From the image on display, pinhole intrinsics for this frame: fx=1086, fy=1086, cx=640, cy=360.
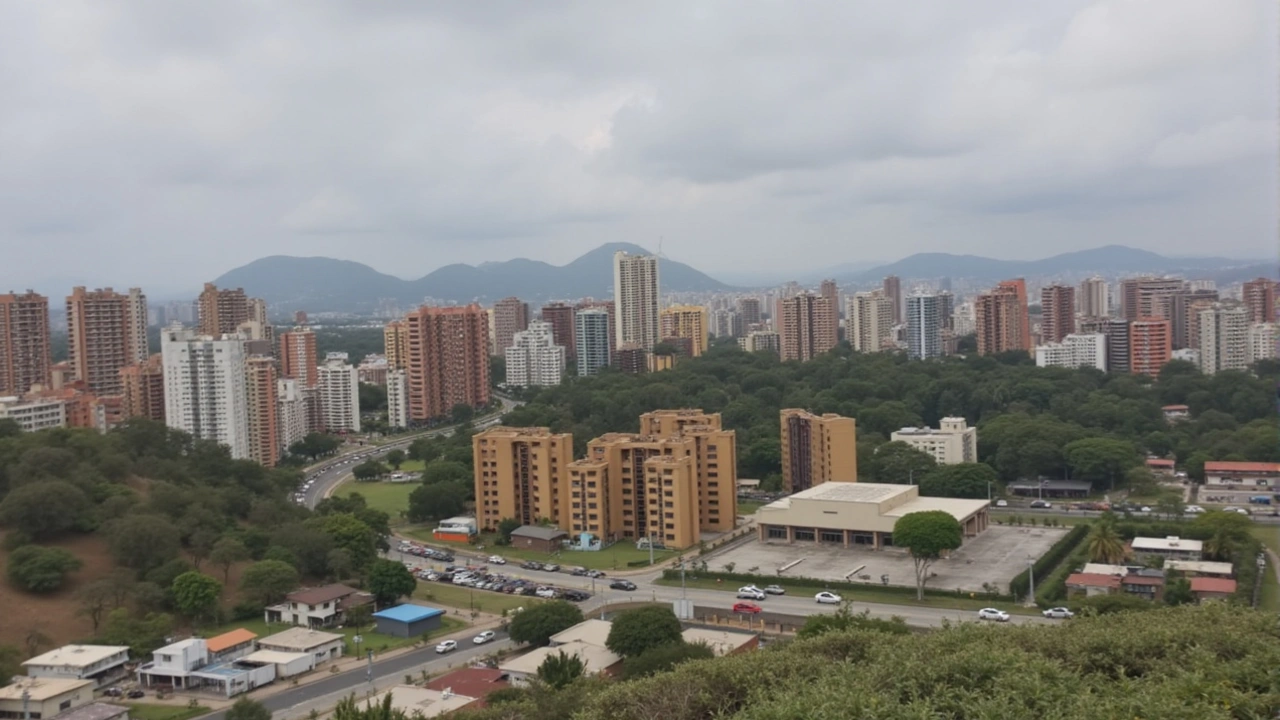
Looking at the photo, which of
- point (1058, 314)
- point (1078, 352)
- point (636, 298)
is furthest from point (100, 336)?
point (1058, 314)

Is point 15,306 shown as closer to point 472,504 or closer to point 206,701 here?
point 472,504

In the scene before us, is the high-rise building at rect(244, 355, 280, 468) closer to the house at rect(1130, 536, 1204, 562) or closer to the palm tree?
the palm tree

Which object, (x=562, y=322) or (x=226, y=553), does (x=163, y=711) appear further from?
(x=562, y=322)

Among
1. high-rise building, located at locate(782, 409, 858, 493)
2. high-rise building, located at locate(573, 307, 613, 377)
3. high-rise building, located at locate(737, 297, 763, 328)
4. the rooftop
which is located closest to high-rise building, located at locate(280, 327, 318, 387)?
high-rise building, located at locate(573, 307, 613, 377)

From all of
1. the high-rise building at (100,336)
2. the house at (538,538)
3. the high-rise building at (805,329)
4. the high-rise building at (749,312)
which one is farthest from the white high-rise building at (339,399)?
the high-rise building at (749,312)

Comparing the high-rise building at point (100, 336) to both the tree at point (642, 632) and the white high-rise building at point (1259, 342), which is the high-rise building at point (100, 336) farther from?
the white high-rise building at point (1259, 342)
